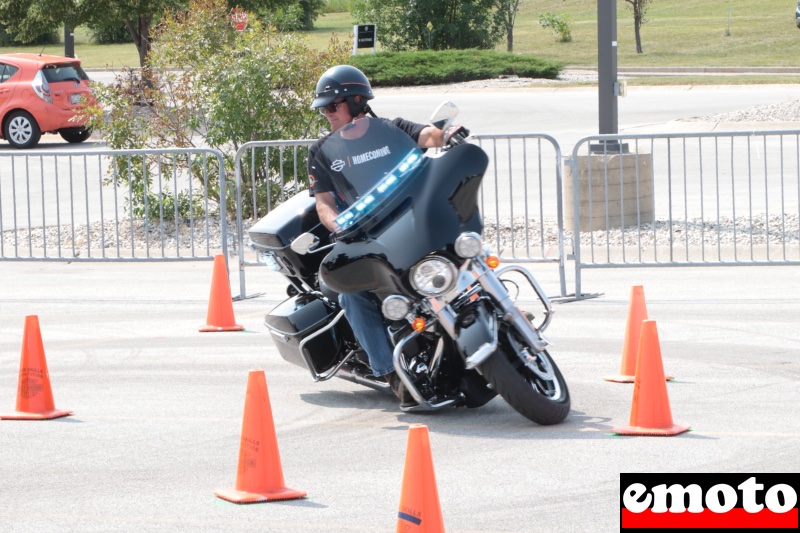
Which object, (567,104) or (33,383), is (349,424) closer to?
(33,383)

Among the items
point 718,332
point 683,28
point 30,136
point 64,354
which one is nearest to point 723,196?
point 718,332

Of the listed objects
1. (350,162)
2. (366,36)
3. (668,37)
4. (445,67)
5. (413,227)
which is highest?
(668,37)

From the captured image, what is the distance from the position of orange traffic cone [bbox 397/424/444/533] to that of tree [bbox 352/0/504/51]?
135 ft

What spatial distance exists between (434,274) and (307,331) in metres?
1.28

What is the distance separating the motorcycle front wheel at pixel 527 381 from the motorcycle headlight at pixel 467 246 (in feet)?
1.44

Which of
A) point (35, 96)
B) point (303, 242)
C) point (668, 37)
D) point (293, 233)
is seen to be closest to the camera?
point (303, 242)

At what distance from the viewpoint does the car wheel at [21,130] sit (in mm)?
26484

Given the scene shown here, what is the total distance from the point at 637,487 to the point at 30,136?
74.4 ft

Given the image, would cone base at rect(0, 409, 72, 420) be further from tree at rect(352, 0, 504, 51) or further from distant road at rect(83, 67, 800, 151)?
tree at rect(352, 0, 504, 51)

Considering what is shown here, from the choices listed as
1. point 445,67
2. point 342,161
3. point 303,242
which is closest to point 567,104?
point 445,67

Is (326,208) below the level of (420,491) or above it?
above

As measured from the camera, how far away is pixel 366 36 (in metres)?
40.8

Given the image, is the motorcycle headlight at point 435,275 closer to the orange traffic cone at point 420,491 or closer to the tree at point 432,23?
the orange traffic cone at point 420,491

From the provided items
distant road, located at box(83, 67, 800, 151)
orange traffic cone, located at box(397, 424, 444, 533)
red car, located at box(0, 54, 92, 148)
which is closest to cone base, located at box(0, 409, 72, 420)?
orange traffic cone, located at box(397, 424, 444, 533)
